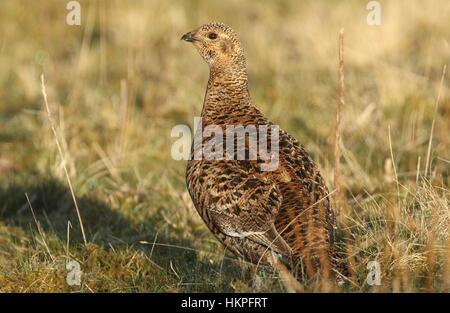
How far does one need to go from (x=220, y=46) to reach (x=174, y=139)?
8.54ft

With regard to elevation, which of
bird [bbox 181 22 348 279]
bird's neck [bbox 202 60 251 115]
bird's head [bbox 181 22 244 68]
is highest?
bird's head [bbox 181 22 244 68]

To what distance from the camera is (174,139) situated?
7.10 meters

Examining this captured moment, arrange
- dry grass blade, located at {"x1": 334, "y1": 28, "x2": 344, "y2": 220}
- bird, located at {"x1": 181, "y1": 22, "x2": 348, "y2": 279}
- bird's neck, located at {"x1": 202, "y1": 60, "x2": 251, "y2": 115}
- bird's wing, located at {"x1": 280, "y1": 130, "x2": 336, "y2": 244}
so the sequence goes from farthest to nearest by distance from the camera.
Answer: bird's neck, located at {"x1": 202, "y1": 60, "x2": 251, "y2": 115}
dry grass blade, located at {"x1": 334, "y1": 28, "x2": 344, "y2": 220}
bird's wing, located at {"x1": 280, "y1": 130, "x2": 336, "y2": 244}
bird, located at {"x1": 181, "y1": 22, "x2": 348, "y2": 279}

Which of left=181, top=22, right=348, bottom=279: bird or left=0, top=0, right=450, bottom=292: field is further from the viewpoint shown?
left=0, top=0, right=450, bottom=292: field

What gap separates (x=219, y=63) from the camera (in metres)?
4.62

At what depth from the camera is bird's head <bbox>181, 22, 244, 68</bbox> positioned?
4.61 metres

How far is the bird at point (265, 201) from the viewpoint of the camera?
3.53 meters

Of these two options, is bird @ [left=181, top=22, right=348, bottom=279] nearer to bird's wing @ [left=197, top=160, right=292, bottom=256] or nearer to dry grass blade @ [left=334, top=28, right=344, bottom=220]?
bird's wing @ [left=197, top=160, right=292, bottom=256]

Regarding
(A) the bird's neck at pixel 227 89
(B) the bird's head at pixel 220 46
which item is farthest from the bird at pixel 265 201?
(B) the bird's head at pixel 220 46

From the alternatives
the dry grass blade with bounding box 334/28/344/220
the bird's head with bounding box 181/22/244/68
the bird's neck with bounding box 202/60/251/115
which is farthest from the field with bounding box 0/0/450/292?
the bird's head with bounding box 181/22/244/68

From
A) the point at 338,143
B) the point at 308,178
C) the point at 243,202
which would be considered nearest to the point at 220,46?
the point at 338,143

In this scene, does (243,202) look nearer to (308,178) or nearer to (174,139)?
(308,178)
